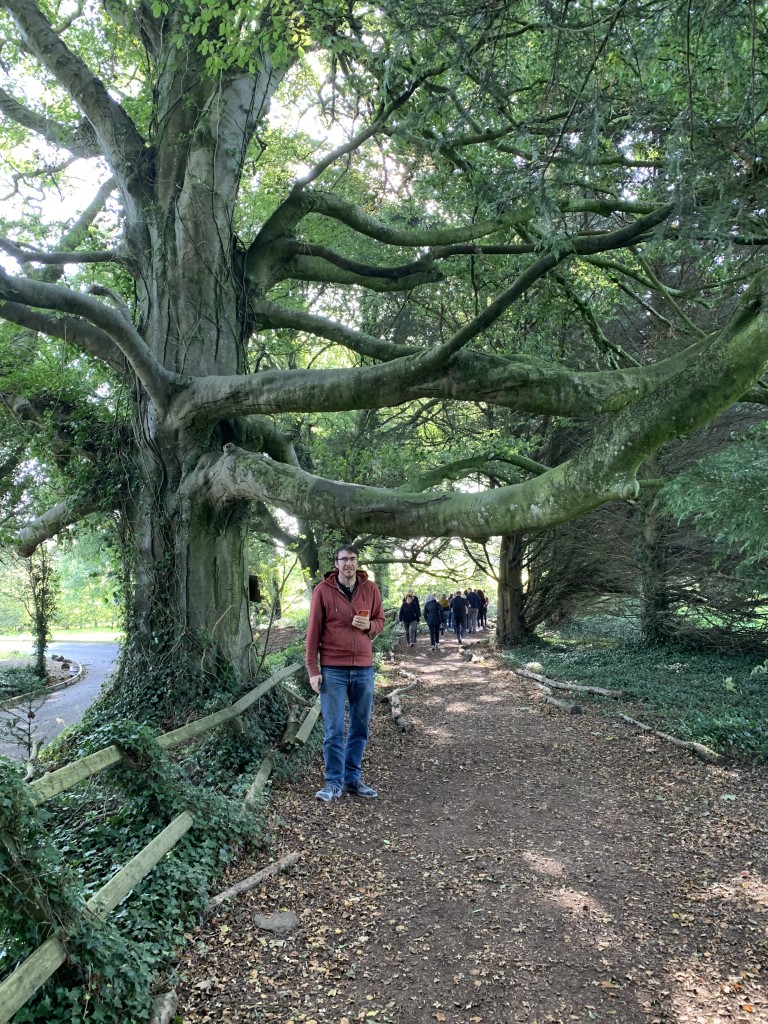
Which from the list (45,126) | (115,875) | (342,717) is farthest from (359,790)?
(45,126)

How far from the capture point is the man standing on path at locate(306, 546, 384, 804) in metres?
5.59

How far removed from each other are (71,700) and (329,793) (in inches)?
449

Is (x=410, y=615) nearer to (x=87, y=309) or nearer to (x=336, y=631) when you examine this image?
(x=336, y=631)

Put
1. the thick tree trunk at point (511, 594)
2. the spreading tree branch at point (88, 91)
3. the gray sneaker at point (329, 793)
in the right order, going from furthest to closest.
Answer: the thick tree trunk at point (511, 594) → the spreading tree branch at point (88, 91) → the gray sneaker at point (329, 793)

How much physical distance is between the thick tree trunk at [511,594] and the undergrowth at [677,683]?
1.70 feet

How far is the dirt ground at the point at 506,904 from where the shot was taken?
3014mm

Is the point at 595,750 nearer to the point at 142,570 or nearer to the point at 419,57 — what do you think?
the point at 142,570

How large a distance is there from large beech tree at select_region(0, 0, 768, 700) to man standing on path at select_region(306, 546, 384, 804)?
0.68 meters

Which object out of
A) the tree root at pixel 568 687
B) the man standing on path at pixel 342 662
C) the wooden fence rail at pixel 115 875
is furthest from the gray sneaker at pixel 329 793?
the tree root at pixel 568 687

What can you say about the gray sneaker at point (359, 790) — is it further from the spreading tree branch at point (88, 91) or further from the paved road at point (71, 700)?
the spreading tree branch at point (88, 91)

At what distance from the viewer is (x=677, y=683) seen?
11070mm

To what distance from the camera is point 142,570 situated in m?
7.13

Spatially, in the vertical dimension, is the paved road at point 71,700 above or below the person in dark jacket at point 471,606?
below

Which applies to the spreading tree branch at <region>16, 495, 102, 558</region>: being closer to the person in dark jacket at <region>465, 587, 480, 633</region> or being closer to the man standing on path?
the man standing on path
